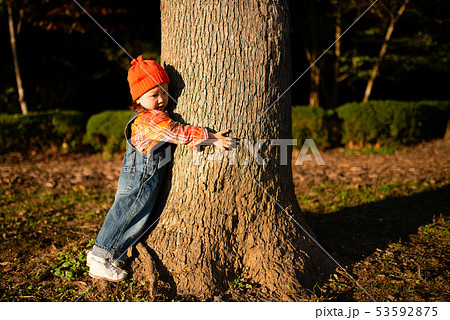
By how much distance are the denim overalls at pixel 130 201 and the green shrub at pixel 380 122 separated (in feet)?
22.4

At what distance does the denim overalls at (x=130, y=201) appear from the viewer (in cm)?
292

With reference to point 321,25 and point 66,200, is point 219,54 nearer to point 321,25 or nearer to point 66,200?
point 66,200

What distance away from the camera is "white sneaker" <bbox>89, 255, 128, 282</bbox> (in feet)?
9.20

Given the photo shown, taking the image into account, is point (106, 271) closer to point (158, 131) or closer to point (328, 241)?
point (158, 131)

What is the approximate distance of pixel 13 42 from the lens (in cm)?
885

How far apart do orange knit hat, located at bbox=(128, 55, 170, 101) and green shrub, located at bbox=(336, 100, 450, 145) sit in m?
6.84

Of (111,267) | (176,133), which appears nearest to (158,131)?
(176,133)

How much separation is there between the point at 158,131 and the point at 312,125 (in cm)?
628

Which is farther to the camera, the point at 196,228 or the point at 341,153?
the point at 341,153

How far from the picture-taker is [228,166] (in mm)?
2861

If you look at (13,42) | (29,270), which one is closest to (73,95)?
(13,42)

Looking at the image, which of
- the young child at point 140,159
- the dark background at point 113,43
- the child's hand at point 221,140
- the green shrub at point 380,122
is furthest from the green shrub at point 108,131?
the child's hand at point 221,140

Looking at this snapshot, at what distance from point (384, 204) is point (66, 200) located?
14.8ft

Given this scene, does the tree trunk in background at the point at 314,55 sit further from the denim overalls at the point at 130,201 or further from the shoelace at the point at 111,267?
the shoelace at the point at 111,267
